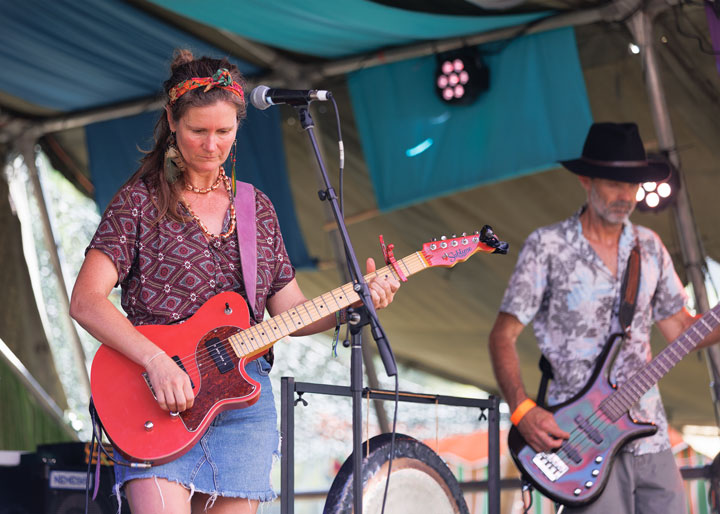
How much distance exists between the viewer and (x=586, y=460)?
3217mm

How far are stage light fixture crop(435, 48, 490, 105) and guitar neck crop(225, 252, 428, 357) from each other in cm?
325

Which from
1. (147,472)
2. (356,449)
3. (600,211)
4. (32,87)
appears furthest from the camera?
(32,87)

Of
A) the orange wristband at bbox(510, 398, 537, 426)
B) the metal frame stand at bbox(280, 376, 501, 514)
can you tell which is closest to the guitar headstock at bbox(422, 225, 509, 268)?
the metal frame stand at bbox(280, 376, 501, 514)

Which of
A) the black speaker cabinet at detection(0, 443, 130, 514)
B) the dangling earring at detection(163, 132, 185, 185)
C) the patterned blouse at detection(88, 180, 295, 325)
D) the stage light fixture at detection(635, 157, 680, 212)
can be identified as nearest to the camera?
the patterned blouse at detection(88, 180, 295, 325)

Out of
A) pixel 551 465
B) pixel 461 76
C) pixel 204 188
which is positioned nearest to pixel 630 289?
pixel 551 465

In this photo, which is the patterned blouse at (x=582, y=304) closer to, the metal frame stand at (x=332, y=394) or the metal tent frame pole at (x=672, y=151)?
the metal frame stand at (x=332, y=394)

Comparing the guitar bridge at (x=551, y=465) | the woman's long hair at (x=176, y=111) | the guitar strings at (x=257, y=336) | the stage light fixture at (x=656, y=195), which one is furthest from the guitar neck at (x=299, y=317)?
the stage light fixture at (x=656, y=195)

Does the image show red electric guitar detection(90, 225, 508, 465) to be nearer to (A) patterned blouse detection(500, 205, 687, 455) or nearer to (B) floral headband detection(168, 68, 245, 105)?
(B) floral headband detection(168, 68, 245, 105)

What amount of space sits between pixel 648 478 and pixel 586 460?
9.6 inches

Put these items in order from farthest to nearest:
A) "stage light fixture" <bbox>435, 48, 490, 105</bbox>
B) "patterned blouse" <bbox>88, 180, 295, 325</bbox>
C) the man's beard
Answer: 1. "stage light fixture" <bbox>435, 48, 490, 105</bbox>
2. the man's beard
3. "patterned blouse" <bbox>88, 180, 295, 325</bbox>

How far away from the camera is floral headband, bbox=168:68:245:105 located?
2.41 meters

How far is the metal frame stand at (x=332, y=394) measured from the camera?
279cm

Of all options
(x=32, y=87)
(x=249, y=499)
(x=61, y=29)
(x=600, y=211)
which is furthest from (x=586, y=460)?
(x=32, y=87)

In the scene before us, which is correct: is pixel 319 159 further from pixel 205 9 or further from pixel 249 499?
pixel 205 9
